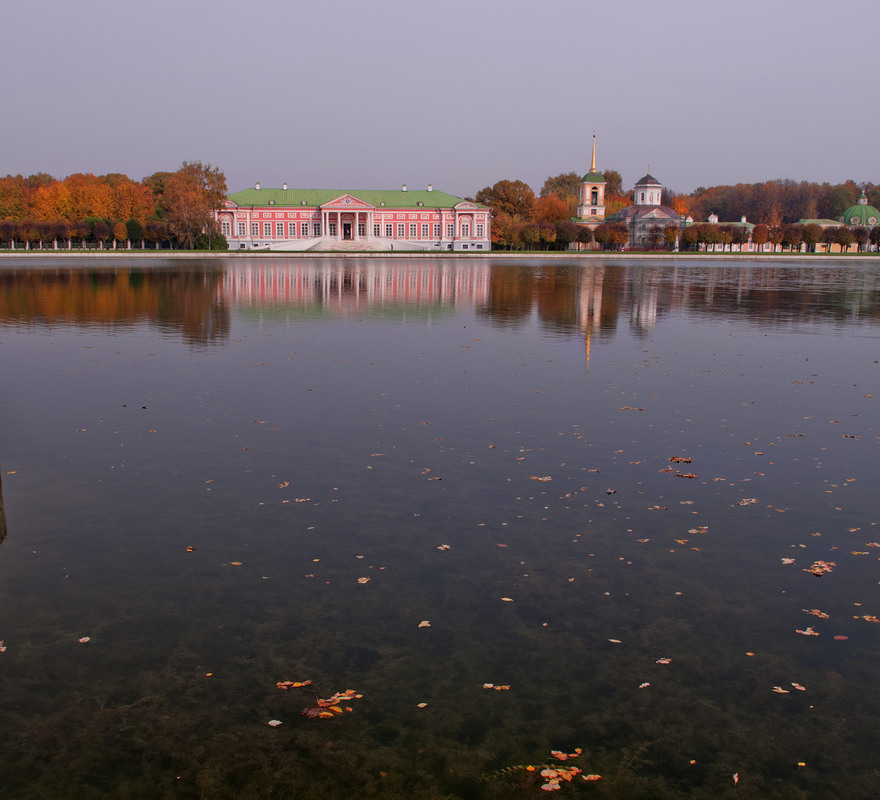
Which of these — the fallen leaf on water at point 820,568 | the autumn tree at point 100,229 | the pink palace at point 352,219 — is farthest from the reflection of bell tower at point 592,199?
the fallen leaf on water at point 820,568

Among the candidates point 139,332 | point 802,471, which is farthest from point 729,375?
point 139,332

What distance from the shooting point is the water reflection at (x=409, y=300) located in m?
22.8

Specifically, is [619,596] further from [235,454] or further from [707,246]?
[707,246]

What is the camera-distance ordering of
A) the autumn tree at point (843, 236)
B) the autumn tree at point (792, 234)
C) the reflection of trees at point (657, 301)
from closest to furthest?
the reflection of trees at point (657, 301) → the autumn tree at point (792, 234) → the autumn tree at point (843, 236)

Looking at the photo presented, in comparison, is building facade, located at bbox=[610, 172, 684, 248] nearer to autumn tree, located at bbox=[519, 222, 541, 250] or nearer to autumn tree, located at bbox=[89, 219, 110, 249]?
autumn tree, located at bbox=[519, 222, 541, 250]

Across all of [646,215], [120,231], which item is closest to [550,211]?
[646,215]

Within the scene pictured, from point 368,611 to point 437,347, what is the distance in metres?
12.2

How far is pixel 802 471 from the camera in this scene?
8594 millimetres

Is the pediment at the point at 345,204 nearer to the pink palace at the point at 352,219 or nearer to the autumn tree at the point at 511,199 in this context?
the pink palace at the point at 352,219

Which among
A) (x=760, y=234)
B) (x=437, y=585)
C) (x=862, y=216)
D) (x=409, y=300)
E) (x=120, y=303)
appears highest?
(x=862, y=216)

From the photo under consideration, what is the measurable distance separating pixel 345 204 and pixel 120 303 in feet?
309

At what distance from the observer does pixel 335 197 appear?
398 ft

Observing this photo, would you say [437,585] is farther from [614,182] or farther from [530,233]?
[614,182]

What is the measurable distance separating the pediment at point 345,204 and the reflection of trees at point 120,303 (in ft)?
259
